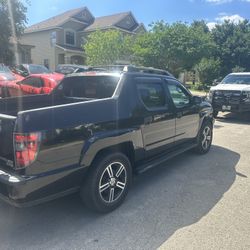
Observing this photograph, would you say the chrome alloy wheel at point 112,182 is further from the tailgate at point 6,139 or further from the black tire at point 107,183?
the tailgate at point 6,139

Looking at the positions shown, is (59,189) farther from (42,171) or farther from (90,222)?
(90,222)

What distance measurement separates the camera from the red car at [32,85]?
33.8 ft

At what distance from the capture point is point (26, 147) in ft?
9.95

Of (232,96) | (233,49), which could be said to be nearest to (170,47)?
(232,96)

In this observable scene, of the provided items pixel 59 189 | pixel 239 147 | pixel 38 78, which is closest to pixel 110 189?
pixel 59 189

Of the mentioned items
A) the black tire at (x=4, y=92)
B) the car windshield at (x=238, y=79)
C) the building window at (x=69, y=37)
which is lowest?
the black tire at (x=4, y=92)

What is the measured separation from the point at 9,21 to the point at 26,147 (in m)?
18.7

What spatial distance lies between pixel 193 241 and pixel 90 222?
1.23 metres

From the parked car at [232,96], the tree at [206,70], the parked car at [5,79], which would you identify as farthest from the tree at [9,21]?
the tree at [206,70]

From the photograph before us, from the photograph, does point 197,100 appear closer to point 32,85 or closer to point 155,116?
point 155,116

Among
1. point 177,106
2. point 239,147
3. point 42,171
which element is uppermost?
point 177,106

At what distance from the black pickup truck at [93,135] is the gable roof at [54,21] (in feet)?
95.4

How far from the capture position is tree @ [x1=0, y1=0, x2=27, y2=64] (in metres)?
18.8

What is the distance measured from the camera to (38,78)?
34.7ft
